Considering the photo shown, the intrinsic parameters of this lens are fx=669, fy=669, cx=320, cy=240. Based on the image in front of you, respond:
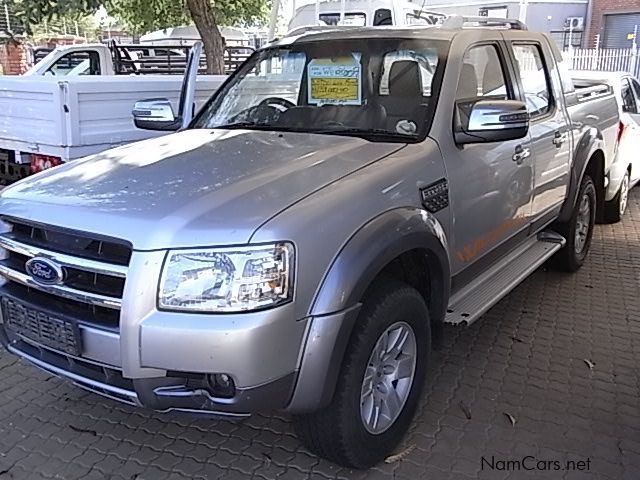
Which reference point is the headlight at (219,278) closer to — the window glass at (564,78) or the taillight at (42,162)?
the window glass at (564,78)

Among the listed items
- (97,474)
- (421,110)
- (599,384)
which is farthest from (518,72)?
(97,474)

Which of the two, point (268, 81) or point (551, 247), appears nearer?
point (268, 81)

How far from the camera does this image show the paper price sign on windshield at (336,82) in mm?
3691

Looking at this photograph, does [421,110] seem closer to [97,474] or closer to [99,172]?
[99,172]

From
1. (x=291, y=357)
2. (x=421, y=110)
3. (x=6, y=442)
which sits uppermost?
(x=421, y=110)

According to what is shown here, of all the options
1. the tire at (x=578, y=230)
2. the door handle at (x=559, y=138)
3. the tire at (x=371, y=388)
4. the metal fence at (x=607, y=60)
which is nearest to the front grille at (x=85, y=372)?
the tire at (x=371, y=388)

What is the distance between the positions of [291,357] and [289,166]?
3.01 ft

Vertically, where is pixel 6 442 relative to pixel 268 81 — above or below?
below

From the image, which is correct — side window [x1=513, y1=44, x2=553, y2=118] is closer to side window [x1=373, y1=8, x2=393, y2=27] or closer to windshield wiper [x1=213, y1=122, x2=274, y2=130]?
windshield wiper [x1=213, y1=122, x2=274, y2=130]

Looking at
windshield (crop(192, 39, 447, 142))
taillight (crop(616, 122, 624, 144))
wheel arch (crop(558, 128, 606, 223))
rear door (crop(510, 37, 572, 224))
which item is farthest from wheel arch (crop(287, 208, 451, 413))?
taillight (crop(616, 122, 624, 144))

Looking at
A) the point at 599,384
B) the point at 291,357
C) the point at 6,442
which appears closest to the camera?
the point at 291,357

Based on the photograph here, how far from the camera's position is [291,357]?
2.39m

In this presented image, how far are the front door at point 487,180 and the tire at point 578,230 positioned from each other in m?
1.05

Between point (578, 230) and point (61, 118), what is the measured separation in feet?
14.3
